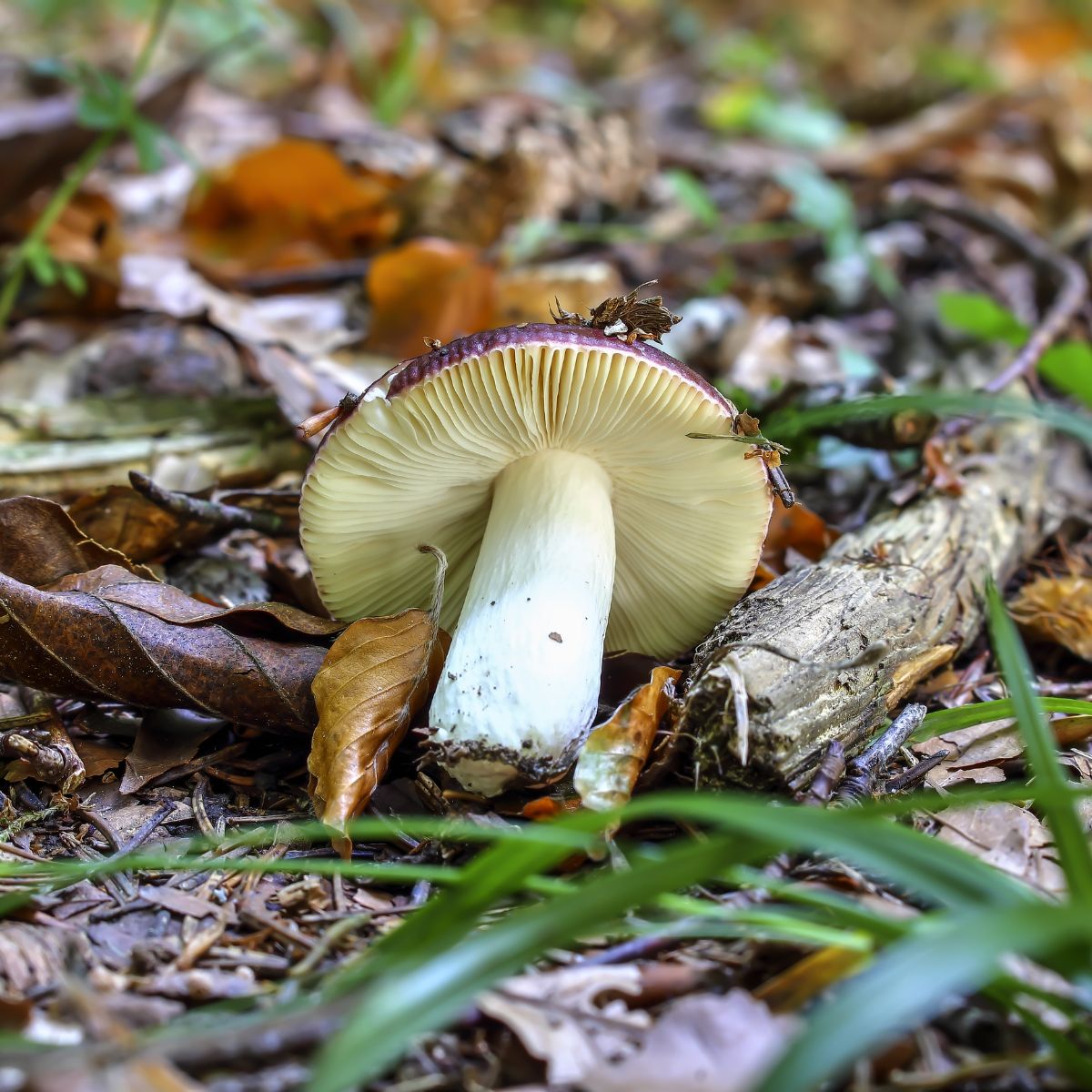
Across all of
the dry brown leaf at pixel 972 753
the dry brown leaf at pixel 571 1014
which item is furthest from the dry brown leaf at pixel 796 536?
the dry brown leaf at pixel 571 1014

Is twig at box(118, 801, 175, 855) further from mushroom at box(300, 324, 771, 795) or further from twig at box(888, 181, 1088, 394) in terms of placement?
twig at box(888, 181, 1088, 394)

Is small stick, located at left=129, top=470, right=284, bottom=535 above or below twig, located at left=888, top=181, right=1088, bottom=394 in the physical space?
below

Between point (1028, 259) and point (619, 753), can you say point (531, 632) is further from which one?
point (1028, 259)

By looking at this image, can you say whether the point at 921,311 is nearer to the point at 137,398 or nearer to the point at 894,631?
the point at 894,631

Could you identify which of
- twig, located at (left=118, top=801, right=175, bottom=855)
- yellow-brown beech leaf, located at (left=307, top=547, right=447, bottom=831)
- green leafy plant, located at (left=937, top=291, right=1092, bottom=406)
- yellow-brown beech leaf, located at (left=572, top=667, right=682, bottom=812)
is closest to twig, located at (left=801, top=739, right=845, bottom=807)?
yellow-brown beech leaf, located at (left=572, top=667, right=682, bottom=812)

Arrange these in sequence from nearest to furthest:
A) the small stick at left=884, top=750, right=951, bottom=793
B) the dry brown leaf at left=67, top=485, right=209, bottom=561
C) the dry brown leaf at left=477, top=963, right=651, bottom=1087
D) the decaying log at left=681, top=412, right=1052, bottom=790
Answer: the dry brown leaf at left=477, top=963, right=651, bottom=1087 < the decaying log at left=681, top=412, right=1052, bottom=790 < the small stick at left=884, top=750, right=951, bottom=793 < the dry brown leaf at left=67, top=485, right=209, bottom=561
